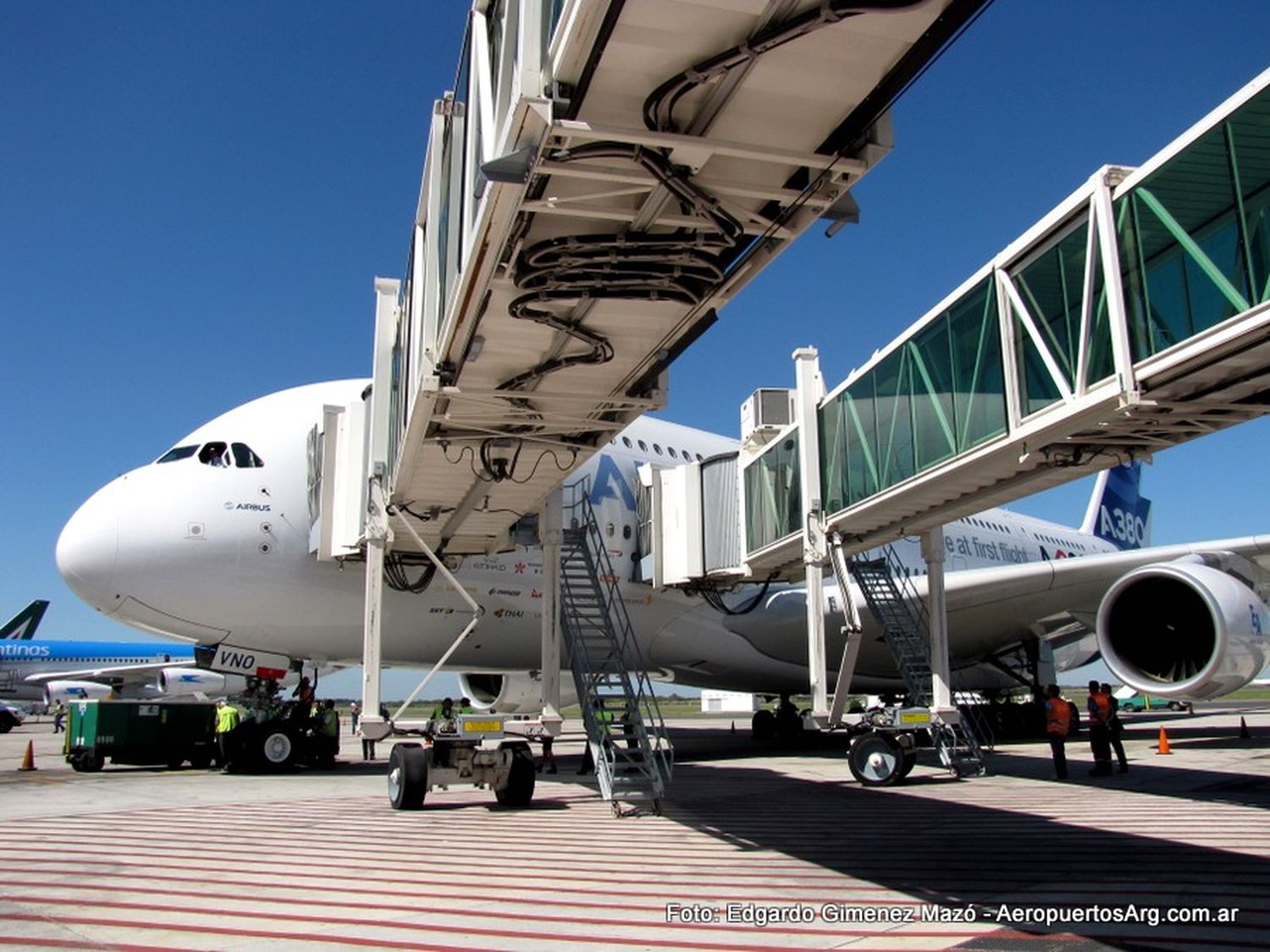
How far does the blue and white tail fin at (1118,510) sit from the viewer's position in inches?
1057

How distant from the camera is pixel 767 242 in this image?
4383 mm

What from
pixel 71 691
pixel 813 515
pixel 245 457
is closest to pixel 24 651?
pixel 71 691

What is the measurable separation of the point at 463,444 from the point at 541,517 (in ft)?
6.82

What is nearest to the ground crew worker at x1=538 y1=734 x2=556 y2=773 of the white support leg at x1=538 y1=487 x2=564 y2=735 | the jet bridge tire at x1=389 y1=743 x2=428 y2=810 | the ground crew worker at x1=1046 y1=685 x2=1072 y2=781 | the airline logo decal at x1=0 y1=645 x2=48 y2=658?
the white support leg at x1=538 y1=487 x2=564 y2=735

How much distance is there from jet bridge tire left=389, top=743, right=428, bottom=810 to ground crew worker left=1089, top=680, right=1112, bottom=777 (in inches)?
268

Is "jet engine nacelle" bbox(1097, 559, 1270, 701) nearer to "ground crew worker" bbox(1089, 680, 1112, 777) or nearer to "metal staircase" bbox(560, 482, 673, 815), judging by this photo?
"ground crew worker" bbox(1089, 680, 1112, 777)

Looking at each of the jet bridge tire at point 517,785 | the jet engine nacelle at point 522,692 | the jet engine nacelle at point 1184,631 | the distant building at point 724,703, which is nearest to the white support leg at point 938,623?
the jet engine nacelle at point 1184,631

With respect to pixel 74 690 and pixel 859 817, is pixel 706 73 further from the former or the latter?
pixel 74 690

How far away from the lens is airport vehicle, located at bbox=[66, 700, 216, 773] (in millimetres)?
13930

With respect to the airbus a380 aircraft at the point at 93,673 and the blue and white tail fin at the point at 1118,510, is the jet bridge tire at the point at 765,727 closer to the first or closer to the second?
the blue and white tail fin at the point at 1118,510

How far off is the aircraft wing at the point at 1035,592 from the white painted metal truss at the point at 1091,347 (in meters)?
4.29

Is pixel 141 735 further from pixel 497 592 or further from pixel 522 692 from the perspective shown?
pixel 497 592

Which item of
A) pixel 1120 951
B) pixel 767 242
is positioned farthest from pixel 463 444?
pixel 1120 951

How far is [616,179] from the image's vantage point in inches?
151
